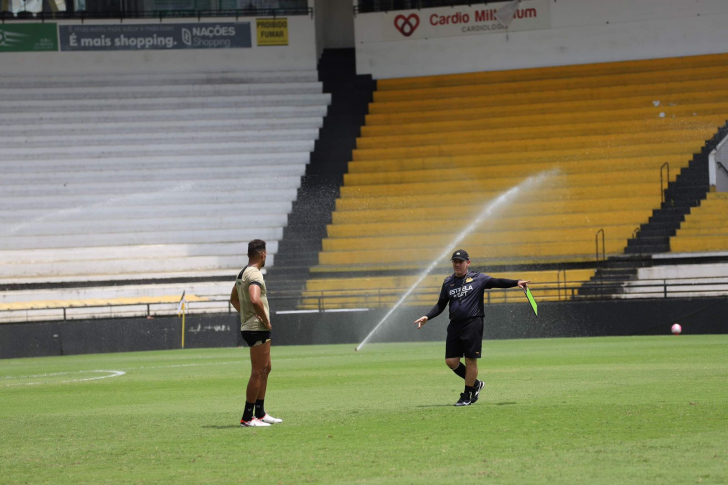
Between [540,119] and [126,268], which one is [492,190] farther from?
[126,268]

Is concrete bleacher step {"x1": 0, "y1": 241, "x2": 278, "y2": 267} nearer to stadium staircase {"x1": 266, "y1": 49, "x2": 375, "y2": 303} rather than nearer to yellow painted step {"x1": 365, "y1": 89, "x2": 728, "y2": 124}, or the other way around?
stadium staircase {"x1": 266, "y1": 49, "x2": 375, "y2": 303}

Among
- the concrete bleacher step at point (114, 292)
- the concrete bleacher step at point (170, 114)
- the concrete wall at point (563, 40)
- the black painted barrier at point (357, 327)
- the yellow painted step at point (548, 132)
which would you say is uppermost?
the concrete wall at point (563, 40)

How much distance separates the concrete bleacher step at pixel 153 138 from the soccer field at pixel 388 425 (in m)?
20.5

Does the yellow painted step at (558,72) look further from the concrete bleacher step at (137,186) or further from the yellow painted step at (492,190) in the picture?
the concrete bleacher step at (137,186)

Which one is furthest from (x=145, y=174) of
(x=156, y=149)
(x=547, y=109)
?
(x=547, y=109)

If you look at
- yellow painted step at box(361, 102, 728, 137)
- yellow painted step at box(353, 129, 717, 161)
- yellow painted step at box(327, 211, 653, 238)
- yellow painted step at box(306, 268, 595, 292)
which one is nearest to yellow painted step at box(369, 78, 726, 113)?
yellow painted step at box(361, 102, 728, 137)

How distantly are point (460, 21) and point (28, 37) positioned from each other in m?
17.3

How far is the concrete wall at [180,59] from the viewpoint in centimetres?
4062

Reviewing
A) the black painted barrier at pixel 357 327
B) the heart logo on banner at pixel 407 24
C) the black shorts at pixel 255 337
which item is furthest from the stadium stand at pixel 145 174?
the black shorts at pixel 255 337

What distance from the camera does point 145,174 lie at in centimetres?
3653

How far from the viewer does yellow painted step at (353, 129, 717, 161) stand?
3384cm

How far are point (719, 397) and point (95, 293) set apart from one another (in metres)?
24.7

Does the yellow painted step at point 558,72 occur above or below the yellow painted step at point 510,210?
above

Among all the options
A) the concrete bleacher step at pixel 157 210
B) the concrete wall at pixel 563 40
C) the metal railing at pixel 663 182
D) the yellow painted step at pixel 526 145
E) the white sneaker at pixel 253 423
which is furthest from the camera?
the concrete wall at pixel 563 40
